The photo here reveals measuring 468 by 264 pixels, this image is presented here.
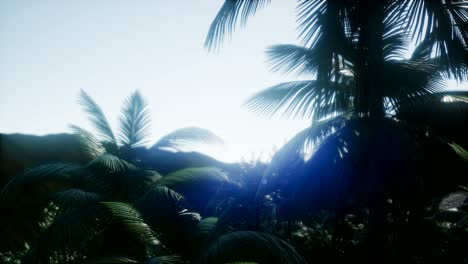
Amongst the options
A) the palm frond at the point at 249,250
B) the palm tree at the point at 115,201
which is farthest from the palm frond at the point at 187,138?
the palm frond at the point at 249,250

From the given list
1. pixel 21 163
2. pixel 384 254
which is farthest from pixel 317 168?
pixel 21 163

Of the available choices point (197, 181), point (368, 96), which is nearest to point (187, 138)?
point (197, 181)

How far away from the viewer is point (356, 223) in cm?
924

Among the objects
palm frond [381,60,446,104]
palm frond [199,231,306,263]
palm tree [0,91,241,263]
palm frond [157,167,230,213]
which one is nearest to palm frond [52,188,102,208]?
palm tree [0,91,241,263]

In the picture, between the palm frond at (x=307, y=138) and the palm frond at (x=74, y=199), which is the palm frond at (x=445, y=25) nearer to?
the palm frond at (x=307, y=138)

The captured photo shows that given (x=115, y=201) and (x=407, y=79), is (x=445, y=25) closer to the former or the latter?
(x=407, y=79)

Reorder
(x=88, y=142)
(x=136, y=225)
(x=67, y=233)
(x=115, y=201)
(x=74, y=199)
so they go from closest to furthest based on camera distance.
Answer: (x=136, y=225)
(x=67, y=233)
(x=74, y=199)
(x=115, y=201)
(x=88, y=142)

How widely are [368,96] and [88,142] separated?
17.1 ft

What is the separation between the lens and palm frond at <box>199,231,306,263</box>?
3.53 metres

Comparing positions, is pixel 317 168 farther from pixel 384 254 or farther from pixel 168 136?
pixel 168 136

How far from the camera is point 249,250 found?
4031 mm

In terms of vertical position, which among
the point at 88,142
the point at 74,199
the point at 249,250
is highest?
the point at 88,142

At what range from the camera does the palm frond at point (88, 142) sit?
6189 mm

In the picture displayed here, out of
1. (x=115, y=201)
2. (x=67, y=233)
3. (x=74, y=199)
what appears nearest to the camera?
(x=67, y=233)
